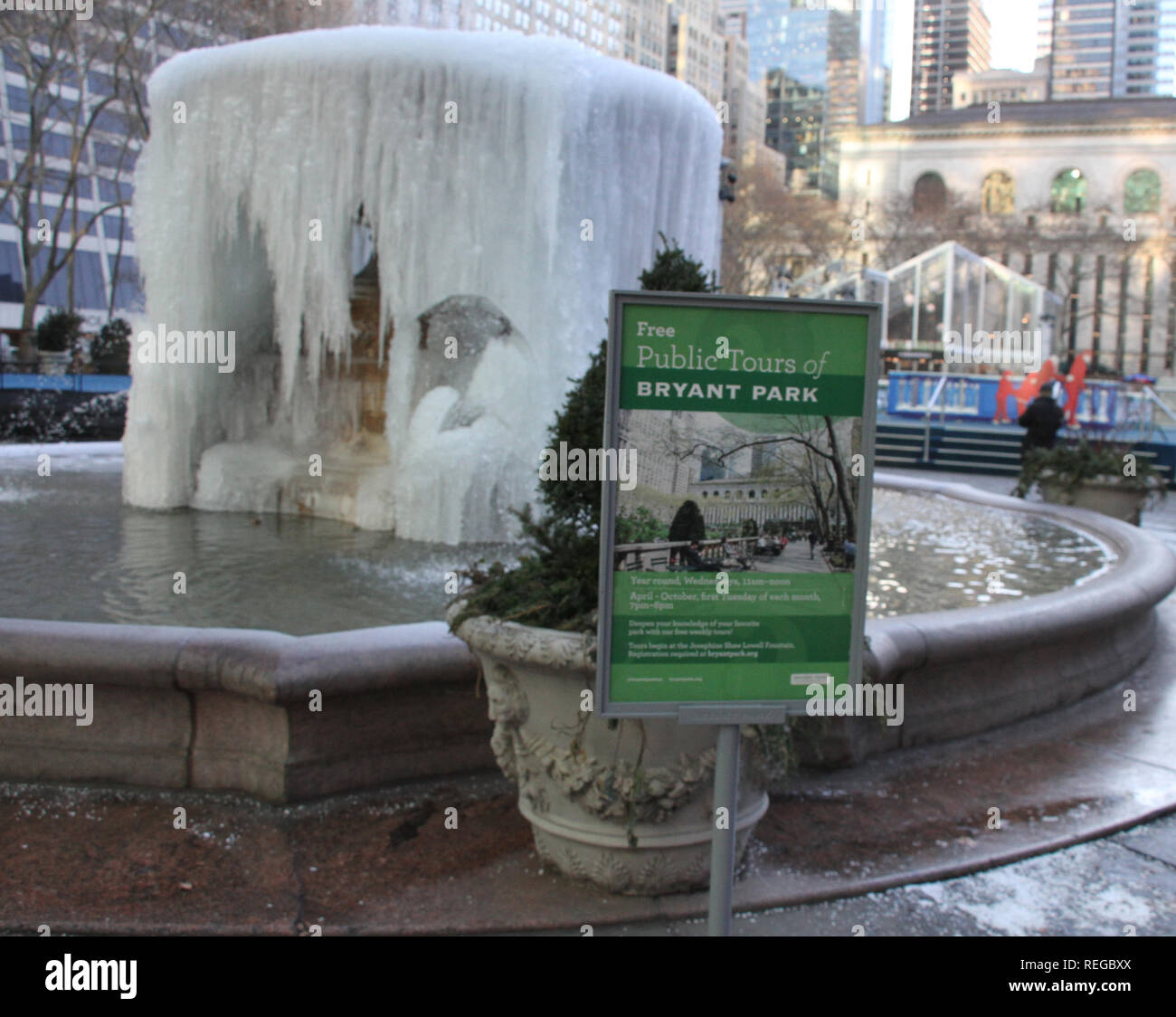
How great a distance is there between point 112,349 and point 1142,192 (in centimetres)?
6897

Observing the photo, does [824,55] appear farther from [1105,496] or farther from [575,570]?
[575,570]

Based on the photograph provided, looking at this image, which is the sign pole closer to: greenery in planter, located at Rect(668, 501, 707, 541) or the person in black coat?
greenery in planter, located at Rect(668, 501, 707, 541)

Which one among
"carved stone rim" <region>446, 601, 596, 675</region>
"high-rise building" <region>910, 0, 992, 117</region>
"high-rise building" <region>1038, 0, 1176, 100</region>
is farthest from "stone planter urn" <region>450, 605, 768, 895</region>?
"high-rise building" <region>1038, 0, 1176, 100</region>

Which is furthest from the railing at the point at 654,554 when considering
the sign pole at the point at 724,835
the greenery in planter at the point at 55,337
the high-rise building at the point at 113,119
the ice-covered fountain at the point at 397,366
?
the greenery in planter at the point at 55,337

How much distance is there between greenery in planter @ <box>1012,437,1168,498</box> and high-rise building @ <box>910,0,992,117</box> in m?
174

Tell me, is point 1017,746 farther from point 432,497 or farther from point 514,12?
point 514,12

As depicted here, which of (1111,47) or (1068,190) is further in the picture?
(1111,47)

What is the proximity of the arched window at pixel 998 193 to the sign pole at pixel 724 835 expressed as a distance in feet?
262

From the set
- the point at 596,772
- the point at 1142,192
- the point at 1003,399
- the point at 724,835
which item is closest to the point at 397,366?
the point at 596,772

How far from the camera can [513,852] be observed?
387cm

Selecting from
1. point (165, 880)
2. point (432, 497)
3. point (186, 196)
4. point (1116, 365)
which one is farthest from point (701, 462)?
point (1116, 365)

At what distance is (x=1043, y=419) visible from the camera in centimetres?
1462
